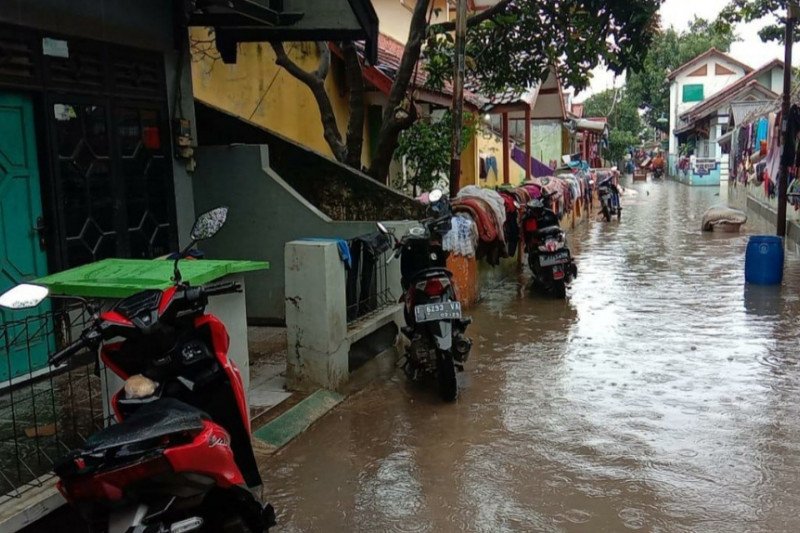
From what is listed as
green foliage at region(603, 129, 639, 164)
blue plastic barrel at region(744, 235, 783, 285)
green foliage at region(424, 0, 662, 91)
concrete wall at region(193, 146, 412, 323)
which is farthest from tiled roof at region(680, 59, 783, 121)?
concrete wall at region(193, 146, 412, 323)

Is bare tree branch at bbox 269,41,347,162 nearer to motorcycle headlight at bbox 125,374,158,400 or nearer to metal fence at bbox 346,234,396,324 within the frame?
metal fence at bbox 346,234,396,324

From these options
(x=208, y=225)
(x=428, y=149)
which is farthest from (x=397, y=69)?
(x=208, y=225)

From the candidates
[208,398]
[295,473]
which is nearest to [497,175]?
[295,473]

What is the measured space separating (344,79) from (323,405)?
844 cm

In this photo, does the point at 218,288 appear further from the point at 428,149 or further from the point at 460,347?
the point at 428,149

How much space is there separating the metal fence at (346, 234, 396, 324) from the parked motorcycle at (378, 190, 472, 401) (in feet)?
0.85

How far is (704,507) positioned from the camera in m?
4.11

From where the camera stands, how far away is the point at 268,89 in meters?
10.8

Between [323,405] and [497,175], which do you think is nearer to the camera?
[323,405]

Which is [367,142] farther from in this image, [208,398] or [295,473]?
[208,398]

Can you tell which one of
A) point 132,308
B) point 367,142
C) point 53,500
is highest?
point 367,142

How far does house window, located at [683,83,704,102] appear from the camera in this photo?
2098 inches

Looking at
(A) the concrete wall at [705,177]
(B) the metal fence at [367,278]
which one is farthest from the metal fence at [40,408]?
(A) the concrete wall at [705,177]

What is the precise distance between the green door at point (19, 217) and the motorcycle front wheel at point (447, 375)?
2943mm
